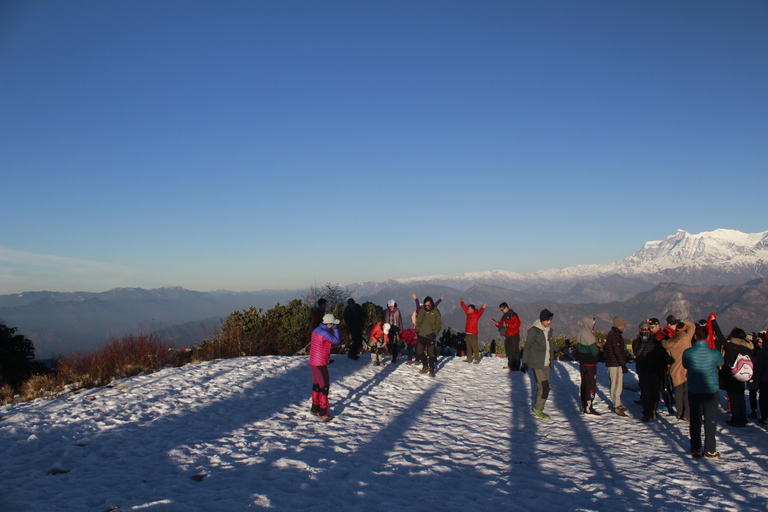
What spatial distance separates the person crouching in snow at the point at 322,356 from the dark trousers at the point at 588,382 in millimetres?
5450

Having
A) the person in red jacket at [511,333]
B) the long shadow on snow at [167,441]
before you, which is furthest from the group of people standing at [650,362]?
the person in red jacket at [511,333]

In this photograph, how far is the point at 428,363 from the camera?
13.5 meters

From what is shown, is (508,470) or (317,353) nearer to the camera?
(508,470)

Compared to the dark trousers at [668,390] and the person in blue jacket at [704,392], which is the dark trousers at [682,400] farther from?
the person in blue jacket at [704,392]

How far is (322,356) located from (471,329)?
8037 millimetres

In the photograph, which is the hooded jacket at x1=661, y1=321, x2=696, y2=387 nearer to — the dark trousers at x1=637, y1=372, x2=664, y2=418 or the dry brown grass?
the dark trousers at x1=637, y1=372, x2=664, y2=418

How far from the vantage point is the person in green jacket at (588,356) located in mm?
8805

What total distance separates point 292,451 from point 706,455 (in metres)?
6.63

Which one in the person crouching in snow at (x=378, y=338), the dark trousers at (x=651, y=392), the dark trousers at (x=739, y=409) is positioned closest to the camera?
the dark trousers at (x=739, y=409)

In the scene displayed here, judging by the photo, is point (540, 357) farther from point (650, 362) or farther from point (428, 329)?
point (428, 329)

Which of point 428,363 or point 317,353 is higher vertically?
point 317,353

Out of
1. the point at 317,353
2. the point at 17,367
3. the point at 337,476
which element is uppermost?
the point at 317,353

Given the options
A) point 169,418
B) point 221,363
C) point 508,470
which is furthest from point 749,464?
point 221,363

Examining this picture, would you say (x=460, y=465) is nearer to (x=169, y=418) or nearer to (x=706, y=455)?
(x=706, y=455)
